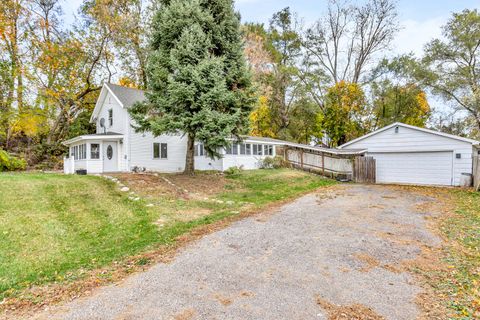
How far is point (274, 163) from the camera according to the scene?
21.7 meters

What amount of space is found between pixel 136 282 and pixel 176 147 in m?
15.5

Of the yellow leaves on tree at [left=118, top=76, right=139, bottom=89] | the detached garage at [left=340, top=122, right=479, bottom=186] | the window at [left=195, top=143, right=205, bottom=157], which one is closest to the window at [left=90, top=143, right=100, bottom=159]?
the window at [left=195, top=143, right=205, bottom=157]

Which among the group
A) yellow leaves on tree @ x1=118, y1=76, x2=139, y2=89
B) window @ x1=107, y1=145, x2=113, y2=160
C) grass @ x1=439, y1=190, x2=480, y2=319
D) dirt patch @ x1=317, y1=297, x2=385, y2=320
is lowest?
dirt patch @ x1=317, y1=297, x2=385, y2=320

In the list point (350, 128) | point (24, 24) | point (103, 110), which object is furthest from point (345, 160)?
point (24, 24)

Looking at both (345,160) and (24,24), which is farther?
(24,24)

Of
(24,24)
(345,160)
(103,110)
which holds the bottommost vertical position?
(345,160)

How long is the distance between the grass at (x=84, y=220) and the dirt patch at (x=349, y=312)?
3401 mm

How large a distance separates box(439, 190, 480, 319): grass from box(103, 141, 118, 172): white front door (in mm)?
17019

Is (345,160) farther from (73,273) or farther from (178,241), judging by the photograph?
(73,273)

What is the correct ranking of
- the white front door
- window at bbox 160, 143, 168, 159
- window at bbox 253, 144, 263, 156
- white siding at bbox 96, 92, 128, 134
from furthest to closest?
window at bbox 253, 144, 263, 156, window at bbox 160, 143, 168, 159, white siding at bbox 96, 92, 128, 134, the white front door

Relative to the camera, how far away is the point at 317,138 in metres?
30.5

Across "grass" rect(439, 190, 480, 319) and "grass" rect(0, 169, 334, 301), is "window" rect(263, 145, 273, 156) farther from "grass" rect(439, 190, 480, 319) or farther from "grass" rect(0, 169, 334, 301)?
"grass" rect(439, 190, 480, 319)

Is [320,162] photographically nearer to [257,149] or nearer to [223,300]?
[257,149]

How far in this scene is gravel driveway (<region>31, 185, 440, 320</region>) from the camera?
3.50m
